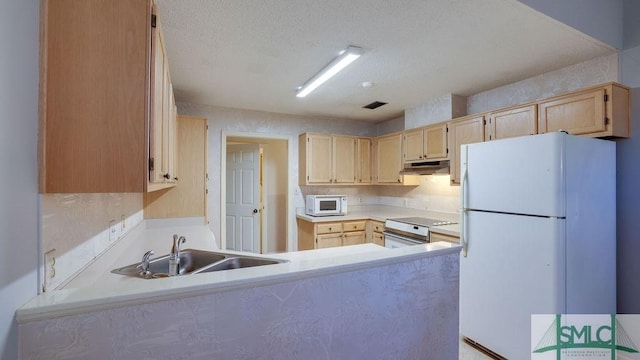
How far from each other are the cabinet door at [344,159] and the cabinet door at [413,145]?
2.66ft

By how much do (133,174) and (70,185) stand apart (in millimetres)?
166

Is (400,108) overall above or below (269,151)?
above

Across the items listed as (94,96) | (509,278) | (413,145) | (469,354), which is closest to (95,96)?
(94,96)

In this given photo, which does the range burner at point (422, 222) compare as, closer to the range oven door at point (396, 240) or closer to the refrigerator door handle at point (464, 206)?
the range oven door at point (396, 240)

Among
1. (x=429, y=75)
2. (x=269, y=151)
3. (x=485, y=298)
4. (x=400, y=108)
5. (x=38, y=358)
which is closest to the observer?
(x=38, y=358)

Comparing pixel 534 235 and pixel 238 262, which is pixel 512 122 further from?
pixel 238 262

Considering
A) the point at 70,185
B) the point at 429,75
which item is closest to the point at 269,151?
the point at 429,75

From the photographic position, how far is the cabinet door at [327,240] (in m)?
3.74

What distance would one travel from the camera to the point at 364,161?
4430 mm

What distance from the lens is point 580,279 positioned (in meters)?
1.89

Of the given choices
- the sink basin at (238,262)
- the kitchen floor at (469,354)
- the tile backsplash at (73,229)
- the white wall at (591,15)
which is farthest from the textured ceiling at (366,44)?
the kitchen floor at (469,354)

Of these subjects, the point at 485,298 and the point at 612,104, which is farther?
the point at 485,298

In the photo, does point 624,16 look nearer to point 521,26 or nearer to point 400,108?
point 521,26

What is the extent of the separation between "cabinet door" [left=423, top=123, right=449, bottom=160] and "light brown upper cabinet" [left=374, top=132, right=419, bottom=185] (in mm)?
472
